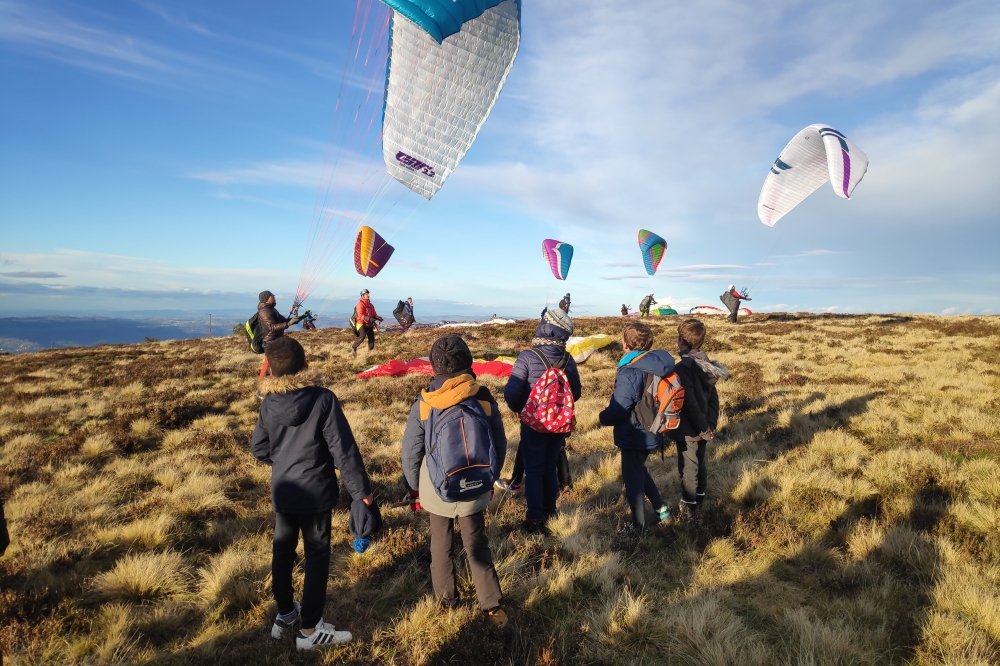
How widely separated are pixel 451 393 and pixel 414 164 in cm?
628

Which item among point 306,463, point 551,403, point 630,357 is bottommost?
point 306,463

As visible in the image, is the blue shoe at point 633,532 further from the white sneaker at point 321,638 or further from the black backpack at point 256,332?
the black backpack at point 256,332

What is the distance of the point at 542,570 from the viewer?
4215mm

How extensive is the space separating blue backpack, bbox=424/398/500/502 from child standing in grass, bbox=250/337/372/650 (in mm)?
540

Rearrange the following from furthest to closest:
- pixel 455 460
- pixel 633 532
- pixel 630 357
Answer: pixel 633 532 → pixel 630 357 → pixel 455 460

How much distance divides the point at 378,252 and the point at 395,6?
21.0 metres

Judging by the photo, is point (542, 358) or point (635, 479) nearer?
point (542, 358)

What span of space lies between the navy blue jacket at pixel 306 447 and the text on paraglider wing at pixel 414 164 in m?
5.97

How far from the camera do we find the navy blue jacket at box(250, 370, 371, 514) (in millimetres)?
3248

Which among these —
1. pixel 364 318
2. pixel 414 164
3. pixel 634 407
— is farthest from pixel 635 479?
pixel 364 318

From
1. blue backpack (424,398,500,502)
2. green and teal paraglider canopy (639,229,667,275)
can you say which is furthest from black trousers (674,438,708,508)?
green and teal paraglider canopy (639,229,667,275)

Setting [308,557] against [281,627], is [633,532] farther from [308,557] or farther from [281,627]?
[281,627]

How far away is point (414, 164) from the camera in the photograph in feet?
27.4

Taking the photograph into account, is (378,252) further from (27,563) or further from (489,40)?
(27,563)
